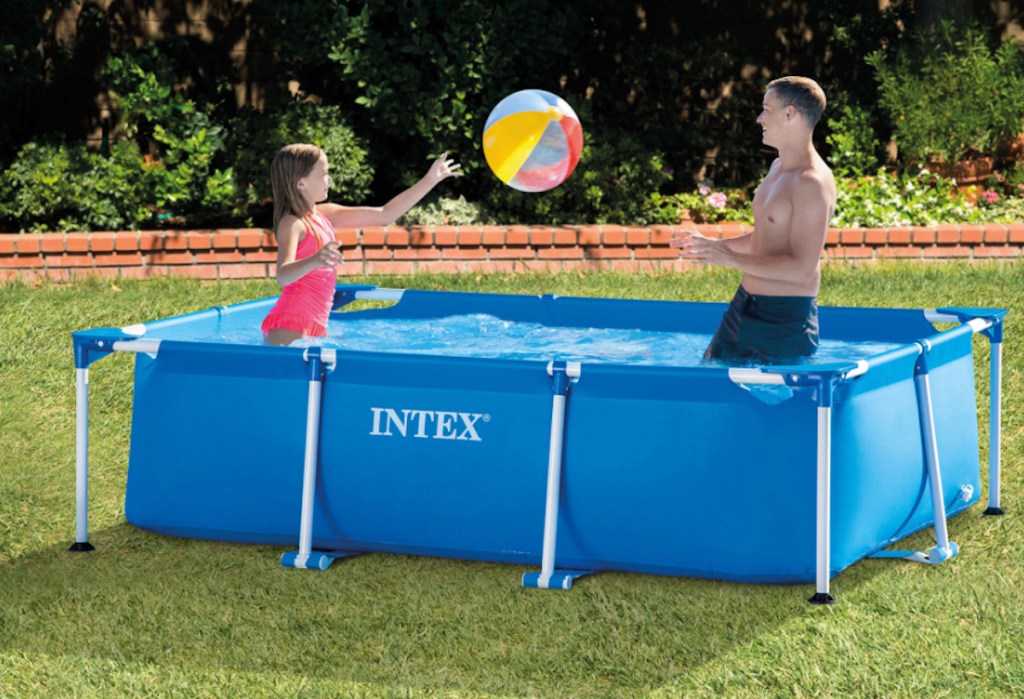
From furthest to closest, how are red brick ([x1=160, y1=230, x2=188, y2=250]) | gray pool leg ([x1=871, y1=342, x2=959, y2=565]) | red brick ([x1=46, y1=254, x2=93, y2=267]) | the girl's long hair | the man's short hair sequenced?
red brick ([x1=160, y1=230, x2=188, y2=250]), red brick ([x1=46, y1=254, x2=93, y2=267]), the girl's long hair, the man's short hair, gray pool leg ([x1=871, y1=342, x2=959, y2=565])

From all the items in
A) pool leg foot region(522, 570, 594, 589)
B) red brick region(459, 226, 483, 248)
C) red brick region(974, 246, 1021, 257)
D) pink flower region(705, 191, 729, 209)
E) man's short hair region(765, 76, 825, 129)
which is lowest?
pool leg foot region(522, 570, 594, 589)

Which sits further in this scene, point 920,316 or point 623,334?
point 623,334

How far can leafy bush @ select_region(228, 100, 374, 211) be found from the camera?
11328 millimetres

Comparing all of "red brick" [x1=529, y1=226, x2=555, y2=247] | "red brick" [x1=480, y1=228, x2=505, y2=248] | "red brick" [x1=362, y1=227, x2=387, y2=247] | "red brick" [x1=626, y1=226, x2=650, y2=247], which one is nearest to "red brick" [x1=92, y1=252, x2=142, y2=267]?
"red brick" [x1=362, y1=227, x2=387, y2=247]

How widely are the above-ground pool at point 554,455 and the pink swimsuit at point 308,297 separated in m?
0.75

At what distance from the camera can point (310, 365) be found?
5180mm

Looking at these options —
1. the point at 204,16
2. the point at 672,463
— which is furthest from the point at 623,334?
the point at 204,16

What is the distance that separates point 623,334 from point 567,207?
16.6 ft

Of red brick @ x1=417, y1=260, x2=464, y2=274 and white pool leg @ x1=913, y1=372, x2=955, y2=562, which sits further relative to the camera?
red brick @ x1=417, y1=260, x2=464, y2=274

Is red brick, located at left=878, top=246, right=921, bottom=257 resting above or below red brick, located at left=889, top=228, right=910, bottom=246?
below

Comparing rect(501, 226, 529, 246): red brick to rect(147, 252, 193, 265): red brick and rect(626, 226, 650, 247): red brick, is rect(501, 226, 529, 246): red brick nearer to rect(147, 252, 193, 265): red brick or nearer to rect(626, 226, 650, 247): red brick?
rect(626, 226, 650, 247): red brick

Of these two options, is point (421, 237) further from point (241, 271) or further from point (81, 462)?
point (81, 462)

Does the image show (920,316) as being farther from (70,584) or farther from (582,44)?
(582,44)

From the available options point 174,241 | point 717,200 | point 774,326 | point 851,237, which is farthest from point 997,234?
point 774,326
